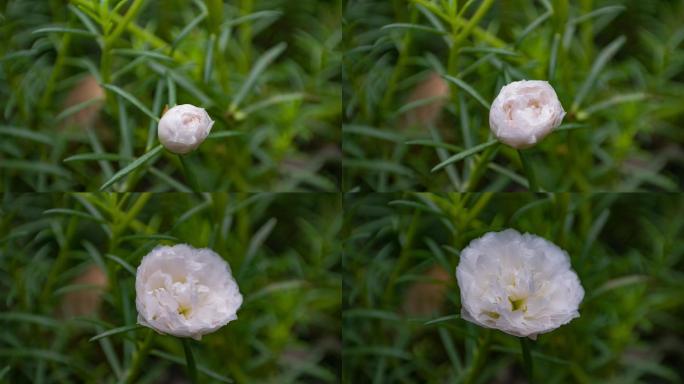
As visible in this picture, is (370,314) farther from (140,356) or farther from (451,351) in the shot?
(140,356)

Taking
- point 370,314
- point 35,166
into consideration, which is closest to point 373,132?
point 370,314

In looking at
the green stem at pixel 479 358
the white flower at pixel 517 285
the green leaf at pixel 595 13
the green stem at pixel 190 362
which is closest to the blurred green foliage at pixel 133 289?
the green stem at pixel 190 362

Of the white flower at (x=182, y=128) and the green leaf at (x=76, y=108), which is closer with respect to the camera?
the white flower at (x=182, y=128)

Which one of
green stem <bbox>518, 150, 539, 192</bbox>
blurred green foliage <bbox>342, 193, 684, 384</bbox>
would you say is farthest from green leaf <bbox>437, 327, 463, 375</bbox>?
green stem <bbox>518, 150, 539, 192</bbox>

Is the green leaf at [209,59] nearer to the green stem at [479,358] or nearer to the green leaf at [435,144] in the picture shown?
the green leaf at [435,144]

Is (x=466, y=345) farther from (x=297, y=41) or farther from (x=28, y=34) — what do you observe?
(x=28, y=34)

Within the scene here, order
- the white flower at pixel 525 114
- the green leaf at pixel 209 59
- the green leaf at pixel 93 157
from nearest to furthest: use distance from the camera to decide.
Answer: the white flower at pixel 525 114 → the green leaf at pixel 93 157 → the green leaf at pixel 209 59
